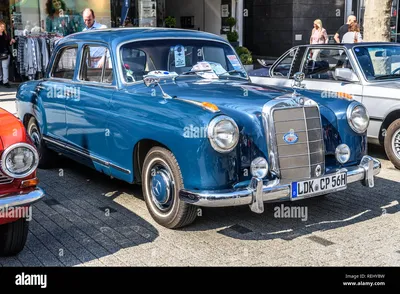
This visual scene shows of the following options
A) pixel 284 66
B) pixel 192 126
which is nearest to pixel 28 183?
pixel 192 126

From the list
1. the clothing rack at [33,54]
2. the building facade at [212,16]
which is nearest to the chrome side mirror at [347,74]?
the clothing rack at [33,54]

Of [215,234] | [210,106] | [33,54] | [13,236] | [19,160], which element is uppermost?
[33,54]

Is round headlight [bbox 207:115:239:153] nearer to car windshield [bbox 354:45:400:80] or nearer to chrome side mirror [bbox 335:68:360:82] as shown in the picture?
chrome side mirror [bbox 335:68:360:82]

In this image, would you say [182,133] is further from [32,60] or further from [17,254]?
[32,60]

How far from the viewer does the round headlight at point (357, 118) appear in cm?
522

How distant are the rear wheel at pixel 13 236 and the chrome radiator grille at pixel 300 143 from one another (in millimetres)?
2211

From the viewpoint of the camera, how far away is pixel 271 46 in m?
21.2

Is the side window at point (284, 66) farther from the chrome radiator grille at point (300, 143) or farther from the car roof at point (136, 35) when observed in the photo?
the chrome radiator grille at point (300, 143)

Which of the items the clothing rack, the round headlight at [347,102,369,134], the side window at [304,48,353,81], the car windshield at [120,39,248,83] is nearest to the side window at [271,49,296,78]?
the side window at [304,48,353,81]

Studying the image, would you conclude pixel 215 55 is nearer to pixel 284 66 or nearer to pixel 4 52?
pixel 284 66

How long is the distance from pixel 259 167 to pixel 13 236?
6.85ft

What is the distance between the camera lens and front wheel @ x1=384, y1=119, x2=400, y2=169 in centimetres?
709

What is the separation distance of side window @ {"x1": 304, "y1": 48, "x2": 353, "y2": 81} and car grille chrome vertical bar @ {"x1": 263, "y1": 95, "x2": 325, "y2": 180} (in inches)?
124

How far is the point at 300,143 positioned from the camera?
15.7 ft
